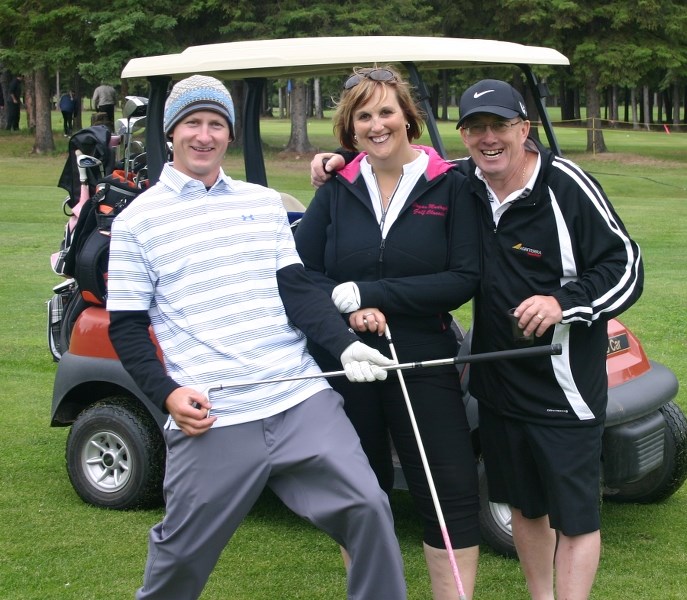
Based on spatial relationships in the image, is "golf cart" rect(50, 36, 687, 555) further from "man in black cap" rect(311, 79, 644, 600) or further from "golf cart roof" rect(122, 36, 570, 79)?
"man in black cap" rect(311, 79, 644, 600)

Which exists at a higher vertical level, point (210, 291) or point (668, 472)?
point (210, 291)

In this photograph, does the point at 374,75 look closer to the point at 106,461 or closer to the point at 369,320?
the point at 369,320

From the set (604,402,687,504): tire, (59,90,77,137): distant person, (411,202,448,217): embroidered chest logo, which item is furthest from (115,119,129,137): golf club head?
(59,90,77,137): distant person

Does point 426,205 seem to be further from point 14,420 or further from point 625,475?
point 14,420

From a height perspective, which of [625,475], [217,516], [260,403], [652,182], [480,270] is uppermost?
[480,270]

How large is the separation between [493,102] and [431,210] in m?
0.37

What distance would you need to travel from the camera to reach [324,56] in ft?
14.5

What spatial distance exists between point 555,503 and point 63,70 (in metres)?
31.3

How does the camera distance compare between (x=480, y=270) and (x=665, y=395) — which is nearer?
(x=480, y=270)

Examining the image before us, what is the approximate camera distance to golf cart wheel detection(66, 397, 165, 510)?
4.84 m

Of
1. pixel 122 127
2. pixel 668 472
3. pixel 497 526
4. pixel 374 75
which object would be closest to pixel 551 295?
pixel 374 75

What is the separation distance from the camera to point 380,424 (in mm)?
3502

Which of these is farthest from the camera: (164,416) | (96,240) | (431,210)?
(96,240)

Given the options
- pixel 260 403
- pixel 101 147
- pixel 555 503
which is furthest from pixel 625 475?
pixel 101 147
